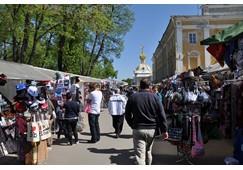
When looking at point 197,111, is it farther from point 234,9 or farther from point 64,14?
point 234,9

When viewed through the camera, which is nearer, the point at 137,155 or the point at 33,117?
the point at 137,155

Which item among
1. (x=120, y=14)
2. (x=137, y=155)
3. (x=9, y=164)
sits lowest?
(x=9, y=164)

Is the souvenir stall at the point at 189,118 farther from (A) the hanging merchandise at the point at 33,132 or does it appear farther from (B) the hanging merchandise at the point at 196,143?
(A) the hanging merchandise at the point at 33,132

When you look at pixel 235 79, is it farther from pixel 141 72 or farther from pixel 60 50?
pixel 141 72

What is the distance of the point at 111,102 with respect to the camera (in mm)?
8836

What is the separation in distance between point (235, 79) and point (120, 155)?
127 inches

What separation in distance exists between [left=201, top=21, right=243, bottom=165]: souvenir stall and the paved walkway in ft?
2.66

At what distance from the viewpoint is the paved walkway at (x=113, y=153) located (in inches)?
232

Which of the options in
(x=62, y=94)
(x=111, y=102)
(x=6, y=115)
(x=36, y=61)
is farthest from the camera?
(x=36, y=61)

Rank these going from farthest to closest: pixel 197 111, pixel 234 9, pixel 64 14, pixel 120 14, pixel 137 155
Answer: pixel 234 9
pixel 120 14
pixel 64 14
pixel 197 111
pixel 137 155

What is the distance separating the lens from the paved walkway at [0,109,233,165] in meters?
5.90

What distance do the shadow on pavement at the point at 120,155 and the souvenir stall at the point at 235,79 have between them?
227 cm

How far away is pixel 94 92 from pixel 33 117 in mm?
2745

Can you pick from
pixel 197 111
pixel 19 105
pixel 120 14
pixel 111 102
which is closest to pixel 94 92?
pixel 111 102
